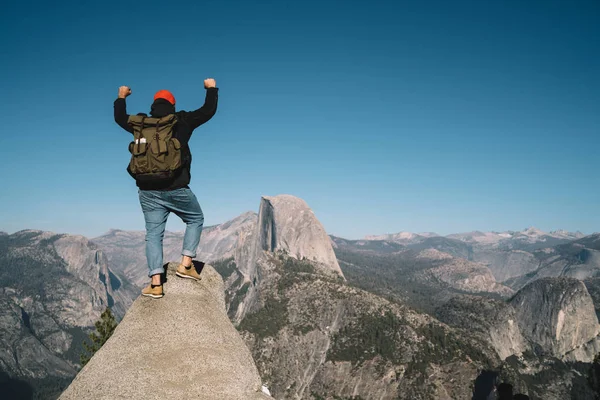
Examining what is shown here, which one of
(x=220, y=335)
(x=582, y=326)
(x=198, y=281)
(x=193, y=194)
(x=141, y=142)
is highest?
(x=141, y=142)

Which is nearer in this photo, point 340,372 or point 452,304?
point 340,372

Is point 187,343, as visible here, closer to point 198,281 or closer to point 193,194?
point 198,281

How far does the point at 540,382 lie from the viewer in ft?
488

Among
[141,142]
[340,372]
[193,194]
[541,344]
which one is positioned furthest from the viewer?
[541,344]

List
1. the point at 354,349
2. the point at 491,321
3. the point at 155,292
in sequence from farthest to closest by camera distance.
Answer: the point at 491,321 → the point at 354,349 → the point at 155,292

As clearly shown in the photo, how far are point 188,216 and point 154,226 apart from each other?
67 centimetres

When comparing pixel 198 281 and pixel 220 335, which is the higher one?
pixel 198 281

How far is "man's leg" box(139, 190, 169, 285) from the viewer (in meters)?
6.61

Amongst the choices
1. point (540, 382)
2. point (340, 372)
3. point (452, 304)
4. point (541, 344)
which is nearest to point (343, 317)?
point (340, 372)

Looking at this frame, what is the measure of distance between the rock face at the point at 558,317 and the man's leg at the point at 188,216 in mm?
223098

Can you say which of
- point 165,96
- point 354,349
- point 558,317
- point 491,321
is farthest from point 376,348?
point 165,96

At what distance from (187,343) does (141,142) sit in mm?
3299

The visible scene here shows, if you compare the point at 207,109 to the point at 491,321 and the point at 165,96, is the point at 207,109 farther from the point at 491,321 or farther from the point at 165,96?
the point at 491,321

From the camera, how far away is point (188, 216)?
725 centimetres
